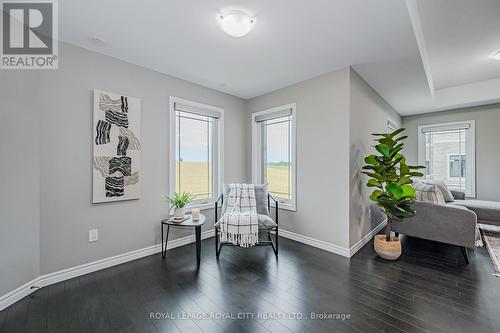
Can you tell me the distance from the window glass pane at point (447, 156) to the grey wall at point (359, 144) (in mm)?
2616

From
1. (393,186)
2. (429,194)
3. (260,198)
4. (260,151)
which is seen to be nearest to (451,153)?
(429,194)

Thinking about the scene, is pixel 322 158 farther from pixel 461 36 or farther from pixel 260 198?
pixel 461 36

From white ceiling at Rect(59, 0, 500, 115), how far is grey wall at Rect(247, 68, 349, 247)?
26cm

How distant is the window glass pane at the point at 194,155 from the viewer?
3211 millimetres

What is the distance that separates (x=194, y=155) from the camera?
3414 millimetres

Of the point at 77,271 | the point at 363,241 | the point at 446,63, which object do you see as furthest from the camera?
the point at 446,63

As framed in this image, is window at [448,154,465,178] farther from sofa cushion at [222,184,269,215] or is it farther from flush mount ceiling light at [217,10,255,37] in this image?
flush mount ceiling light at [217,10,255,37]

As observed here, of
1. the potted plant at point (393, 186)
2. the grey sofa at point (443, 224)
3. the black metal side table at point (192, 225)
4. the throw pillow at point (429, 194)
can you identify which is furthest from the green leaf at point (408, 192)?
the black metal side table at point (192, 225)

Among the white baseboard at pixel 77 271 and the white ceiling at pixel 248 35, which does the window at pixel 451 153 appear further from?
the white baseboard at pixel 77 271

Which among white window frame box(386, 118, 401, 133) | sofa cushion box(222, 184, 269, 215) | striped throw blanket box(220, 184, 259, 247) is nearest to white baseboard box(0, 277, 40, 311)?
striped throw blanket box(220, 184, 259, 247)

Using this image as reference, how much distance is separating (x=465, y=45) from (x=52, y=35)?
16.0 feet

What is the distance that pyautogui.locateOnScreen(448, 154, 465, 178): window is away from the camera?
467 centimetres

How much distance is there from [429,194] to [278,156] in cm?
222

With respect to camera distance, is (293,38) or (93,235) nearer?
(293,38)
